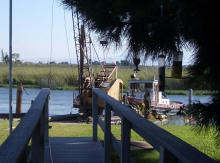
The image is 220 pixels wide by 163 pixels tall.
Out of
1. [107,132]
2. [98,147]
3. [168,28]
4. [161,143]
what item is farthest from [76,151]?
[161,143]

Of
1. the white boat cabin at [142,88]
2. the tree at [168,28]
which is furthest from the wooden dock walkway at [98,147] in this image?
the white boat cabin at [142,88]

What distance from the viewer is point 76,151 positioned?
5812mm

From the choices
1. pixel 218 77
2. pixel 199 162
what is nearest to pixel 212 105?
pixel 218 77

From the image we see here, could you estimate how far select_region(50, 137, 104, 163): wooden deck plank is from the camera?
531 cm

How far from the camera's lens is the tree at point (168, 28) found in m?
2.27

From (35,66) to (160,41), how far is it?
40.7 meters

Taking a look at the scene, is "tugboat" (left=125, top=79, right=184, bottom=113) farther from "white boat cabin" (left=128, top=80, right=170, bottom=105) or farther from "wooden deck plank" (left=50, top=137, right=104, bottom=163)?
"wooden deck plank" (left=50, top=137, right=104, bottom=163)

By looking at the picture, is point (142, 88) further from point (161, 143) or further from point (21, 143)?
point (21, 143)

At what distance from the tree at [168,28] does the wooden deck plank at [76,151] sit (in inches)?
71.5

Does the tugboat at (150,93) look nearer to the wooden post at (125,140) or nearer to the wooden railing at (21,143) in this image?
the wooden post at (125,140)

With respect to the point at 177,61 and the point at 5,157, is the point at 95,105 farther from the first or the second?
the point at 5,157

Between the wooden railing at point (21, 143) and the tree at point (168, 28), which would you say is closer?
the wooden railing at point (21, 143)

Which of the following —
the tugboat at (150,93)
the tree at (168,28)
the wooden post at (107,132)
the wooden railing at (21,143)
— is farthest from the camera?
the tugboat at (150,93)

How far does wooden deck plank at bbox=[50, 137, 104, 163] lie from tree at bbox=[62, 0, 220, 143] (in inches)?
71.5
